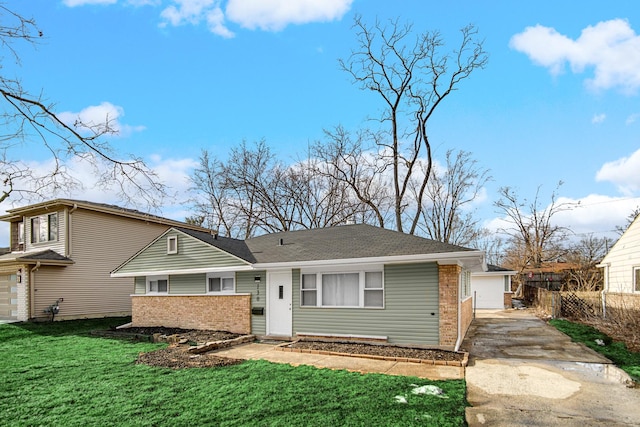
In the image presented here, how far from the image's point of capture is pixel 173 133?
1046cm

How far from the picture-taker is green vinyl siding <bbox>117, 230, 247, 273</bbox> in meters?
13.7

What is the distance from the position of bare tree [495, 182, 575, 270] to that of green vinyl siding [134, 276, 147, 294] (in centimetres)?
2803

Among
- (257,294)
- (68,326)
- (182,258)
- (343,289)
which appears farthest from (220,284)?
(68,326)

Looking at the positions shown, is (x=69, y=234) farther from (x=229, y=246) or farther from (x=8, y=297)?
(x=229, y=246)

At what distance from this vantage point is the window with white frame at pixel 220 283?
13898 mm

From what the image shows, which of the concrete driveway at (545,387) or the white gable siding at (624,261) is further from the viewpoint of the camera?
the white gable siding at (624,261)

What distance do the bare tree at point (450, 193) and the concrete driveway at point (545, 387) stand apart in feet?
69.2

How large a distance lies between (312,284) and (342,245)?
1.57 metres

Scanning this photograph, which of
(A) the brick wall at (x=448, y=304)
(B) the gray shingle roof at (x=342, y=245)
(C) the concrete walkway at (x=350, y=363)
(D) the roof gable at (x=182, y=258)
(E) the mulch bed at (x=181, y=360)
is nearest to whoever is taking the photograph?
(C) the concrete walkway at (x=350, y=363)

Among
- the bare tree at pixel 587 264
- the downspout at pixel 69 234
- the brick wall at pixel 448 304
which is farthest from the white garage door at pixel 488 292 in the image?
A: the downspout at pixel 69 234

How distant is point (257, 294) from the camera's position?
1327cm

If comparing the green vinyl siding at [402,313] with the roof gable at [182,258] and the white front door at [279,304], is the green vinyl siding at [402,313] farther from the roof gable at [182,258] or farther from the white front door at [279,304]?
the roof gable at [182,258]

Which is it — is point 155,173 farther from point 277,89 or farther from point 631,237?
point 631,237

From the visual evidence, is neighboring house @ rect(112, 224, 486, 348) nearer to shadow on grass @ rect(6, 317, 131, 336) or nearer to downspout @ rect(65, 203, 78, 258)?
shadow on grass @ rect(6, 317, 131, 336)
